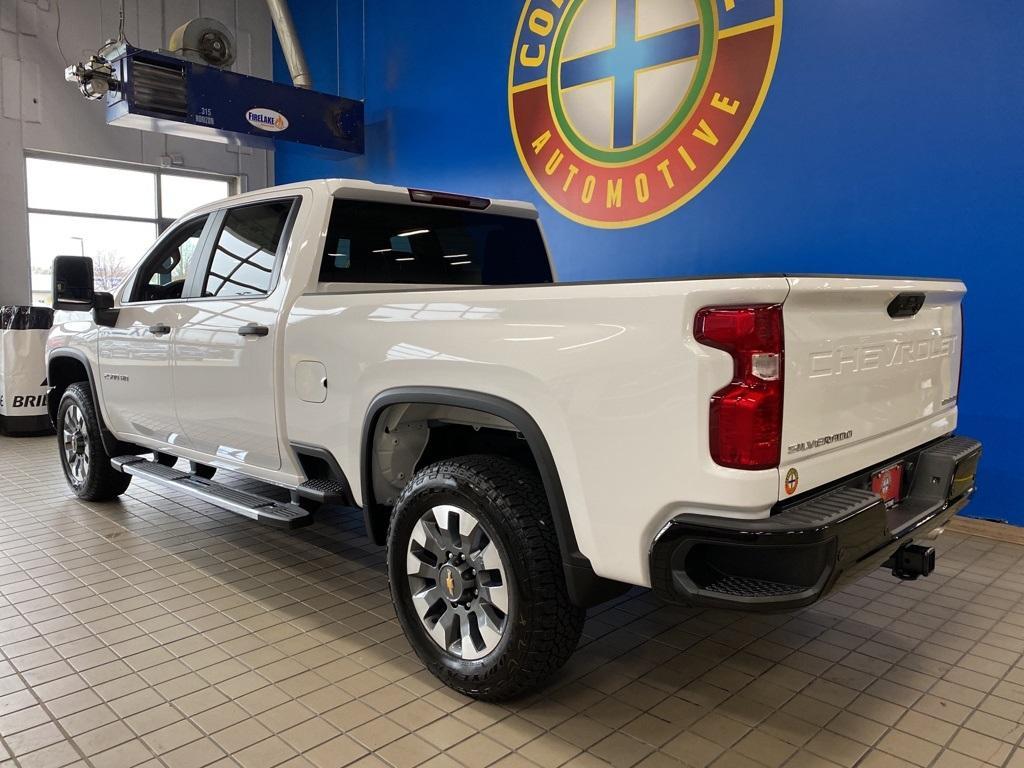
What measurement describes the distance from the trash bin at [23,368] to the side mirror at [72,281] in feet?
12.0

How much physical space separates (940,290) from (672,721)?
1.59 metres

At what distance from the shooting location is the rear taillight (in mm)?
1763

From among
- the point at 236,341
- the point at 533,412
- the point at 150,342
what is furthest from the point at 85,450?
the point at 533,412

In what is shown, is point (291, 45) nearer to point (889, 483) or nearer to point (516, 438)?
point (516, 438)

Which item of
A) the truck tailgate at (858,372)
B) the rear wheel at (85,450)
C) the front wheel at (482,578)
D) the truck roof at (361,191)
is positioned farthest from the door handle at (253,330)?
the truck tailgate at (858,372)

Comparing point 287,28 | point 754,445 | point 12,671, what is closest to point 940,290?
point 754,445

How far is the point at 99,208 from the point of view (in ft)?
30.9

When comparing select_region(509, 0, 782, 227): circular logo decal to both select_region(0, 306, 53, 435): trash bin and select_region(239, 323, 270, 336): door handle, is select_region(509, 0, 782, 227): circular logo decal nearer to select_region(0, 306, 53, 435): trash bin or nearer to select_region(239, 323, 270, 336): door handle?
select_region(239, 323, 270, 336): door handle

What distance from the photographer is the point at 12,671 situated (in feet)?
8.57

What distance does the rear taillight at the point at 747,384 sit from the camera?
1.76m

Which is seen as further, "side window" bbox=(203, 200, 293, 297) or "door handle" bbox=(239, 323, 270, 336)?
"side window" bbox=(203, 200, 293, 297)

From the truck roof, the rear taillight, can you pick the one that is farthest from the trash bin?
the rear taillight

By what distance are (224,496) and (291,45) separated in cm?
746

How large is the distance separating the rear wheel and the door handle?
1884 millimetres
